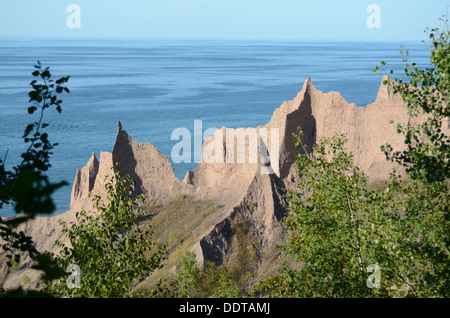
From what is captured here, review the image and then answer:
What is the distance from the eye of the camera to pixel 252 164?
186ft

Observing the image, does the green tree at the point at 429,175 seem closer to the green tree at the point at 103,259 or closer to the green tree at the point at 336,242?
the green tree at the point at 336,242

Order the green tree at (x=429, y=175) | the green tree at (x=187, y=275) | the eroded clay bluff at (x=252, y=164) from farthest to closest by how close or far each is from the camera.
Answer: the eroded clay bluff at (x=252, y=164) < the green tree at (x=187, y=275) < the green tree at (x=429, y=175)

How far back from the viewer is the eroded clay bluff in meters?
55.0

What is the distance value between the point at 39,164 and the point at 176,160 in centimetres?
13078

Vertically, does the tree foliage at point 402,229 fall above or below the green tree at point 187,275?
above

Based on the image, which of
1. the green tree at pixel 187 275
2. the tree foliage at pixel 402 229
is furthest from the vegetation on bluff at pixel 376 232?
the green tree at pixel 187 275

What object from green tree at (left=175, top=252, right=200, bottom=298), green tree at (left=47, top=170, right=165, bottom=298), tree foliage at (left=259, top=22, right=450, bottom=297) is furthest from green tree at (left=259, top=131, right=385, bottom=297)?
green tree at (left=175, top=252, right=200, bottom=298)

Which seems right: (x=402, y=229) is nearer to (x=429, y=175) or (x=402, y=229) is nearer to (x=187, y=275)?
(x=429, y=175)

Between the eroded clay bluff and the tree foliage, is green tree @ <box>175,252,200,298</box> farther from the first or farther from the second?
the tree foliage

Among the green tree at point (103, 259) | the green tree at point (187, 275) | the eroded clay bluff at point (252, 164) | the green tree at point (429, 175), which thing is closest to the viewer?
the green tree at point (429, 175)

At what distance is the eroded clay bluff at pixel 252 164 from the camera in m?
55.0
